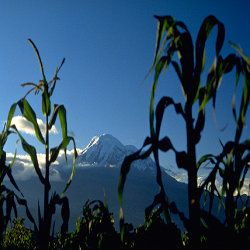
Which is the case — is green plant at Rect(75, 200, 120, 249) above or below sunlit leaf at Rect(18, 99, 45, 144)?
below

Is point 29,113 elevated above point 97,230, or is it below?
above

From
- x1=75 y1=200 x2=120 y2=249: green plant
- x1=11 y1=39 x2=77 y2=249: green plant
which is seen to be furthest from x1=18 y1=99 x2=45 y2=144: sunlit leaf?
x1=75 y1=200 x2=120 y2=249: green plant

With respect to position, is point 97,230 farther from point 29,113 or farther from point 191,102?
point 191,102

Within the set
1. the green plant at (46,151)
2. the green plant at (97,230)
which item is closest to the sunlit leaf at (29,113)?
the green plant at (46,151)

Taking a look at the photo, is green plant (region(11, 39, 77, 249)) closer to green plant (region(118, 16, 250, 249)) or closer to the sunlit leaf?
the sunlit leaf

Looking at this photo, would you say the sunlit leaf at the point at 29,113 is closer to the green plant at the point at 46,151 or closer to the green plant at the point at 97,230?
the green plant at the point at 46,151

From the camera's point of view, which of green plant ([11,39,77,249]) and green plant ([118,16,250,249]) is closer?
green plant ([118,16,250,249])

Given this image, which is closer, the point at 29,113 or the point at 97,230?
the point at 29,113

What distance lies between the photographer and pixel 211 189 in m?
2.40

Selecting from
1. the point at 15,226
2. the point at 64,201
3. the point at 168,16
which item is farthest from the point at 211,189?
the point at 15,226

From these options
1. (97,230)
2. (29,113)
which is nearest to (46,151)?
(29,113)

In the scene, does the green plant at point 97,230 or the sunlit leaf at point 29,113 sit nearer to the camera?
the sunlit leaf at point 29,113

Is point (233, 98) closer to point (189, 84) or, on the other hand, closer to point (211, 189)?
point (189, 84)

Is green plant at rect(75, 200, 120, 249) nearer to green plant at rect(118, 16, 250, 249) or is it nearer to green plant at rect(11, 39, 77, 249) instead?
green plant at rect(11, 39, 77, 249)
